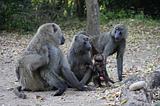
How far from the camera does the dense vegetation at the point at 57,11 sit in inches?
693

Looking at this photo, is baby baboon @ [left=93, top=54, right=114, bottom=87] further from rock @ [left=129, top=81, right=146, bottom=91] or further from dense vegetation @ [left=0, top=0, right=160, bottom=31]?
dense vegetation @ [left=0, top=0, right=160, bottom=31]

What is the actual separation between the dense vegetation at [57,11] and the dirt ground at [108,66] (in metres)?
1.11

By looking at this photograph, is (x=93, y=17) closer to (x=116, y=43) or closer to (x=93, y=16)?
(x=93, y=16)

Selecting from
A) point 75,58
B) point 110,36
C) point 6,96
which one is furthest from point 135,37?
point 6,96

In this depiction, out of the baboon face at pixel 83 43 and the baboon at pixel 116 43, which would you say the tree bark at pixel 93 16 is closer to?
the baboon at pixel 116 43

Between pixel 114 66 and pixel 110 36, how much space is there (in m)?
1.43

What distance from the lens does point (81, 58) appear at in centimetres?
786

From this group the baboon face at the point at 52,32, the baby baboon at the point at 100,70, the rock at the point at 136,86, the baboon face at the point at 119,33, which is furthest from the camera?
the baboon face at the point at 119,33

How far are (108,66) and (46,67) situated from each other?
3.53 meters

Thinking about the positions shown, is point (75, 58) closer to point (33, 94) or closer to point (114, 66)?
point (33, 94)

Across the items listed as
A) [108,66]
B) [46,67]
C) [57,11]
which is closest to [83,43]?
[46,67]

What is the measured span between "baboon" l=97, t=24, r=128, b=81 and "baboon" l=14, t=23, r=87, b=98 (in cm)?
178

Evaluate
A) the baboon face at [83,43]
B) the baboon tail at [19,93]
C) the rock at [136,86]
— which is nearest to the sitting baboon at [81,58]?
the baboon face at [83,43]

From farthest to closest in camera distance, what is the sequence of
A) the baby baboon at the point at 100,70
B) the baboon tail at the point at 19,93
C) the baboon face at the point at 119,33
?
1. the baboon face at the point at 119,33
2. the baby baboon at the point at 100,70
3. the baboon tail at the point at 19,93
